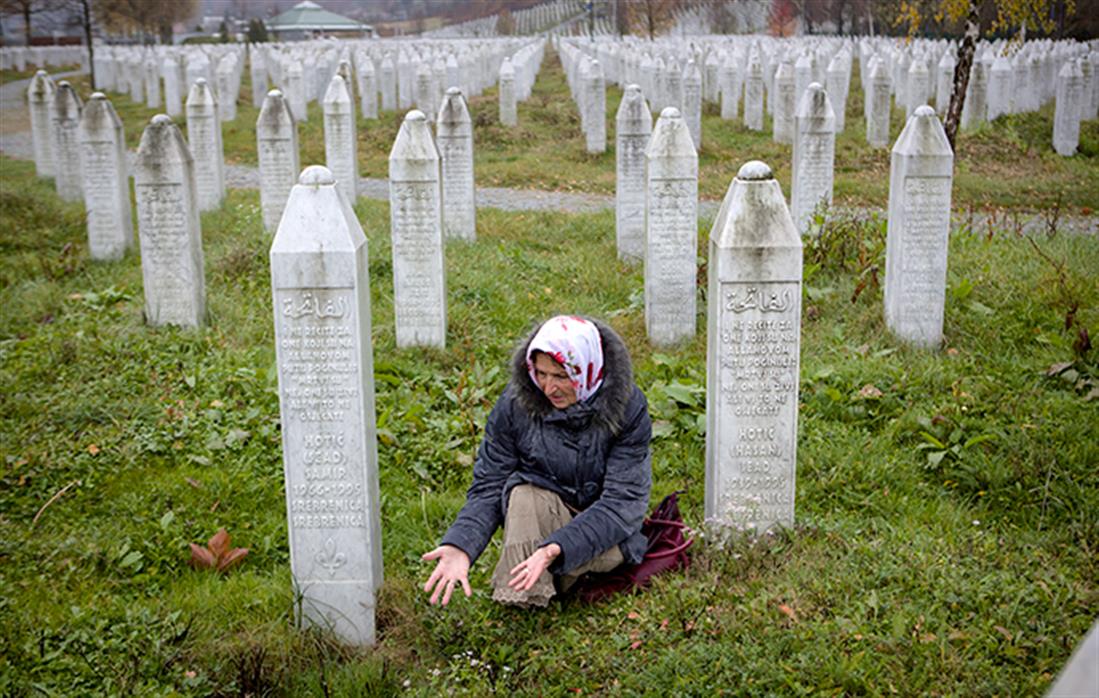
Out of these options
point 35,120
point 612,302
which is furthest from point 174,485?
point 35,120

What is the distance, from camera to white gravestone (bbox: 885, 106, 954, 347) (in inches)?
316

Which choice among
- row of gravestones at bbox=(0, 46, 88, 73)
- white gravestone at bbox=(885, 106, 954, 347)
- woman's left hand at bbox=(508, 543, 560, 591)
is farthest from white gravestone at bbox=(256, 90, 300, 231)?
row of gravestones at bbox=(0, 46, 88, 73)

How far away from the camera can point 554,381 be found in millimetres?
4262

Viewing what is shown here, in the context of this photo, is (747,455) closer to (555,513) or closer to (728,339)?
(728,339)

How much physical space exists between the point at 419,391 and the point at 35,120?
12.7m

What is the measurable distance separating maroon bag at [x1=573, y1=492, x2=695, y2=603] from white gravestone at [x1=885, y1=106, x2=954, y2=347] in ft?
13.4

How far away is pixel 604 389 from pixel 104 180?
8.88 meters

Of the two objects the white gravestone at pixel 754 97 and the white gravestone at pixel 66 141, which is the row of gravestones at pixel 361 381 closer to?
the white gravestone at pixel 66 141

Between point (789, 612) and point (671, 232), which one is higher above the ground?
point (671, 232)

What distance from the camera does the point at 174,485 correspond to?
6.16 meters

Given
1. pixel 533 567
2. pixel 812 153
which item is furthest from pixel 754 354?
pixel 812 153

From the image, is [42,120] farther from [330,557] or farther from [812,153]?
[330,557]

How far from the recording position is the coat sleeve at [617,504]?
4.24 metres

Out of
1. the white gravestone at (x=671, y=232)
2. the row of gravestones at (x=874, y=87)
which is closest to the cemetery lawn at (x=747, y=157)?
the row of gravestones at (x=874, y=87)
